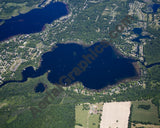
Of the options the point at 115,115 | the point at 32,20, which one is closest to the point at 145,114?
the point at 115,115

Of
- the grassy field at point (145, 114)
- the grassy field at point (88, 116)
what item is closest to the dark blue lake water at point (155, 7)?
the grassy field at point (145, 114)

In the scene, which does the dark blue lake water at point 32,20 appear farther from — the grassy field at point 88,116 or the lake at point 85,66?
the grassy field at point 88,116

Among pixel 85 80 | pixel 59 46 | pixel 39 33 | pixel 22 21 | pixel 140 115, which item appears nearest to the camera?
pixel 140 115

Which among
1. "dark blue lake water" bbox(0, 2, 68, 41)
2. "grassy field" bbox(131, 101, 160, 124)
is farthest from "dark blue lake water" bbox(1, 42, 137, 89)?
"dark blue lake water" bbox(0, 2, 68, 41)

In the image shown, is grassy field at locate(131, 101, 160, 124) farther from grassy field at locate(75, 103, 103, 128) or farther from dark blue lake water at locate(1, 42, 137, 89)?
dark blue lake water at locate(1, 42, 137, 89)

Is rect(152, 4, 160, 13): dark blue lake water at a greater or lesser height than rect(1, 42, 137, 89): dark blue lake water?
greater

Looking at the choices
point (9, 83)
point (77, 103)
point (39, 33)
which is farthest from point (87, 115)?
point (39, 33)

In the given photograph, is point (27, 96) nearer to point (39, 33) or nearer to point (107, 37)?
point (39, 33)
